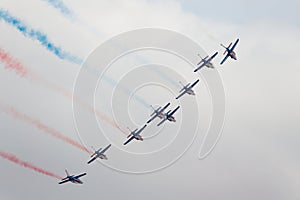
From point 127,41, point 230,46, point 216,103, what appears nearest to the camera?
point 127,41

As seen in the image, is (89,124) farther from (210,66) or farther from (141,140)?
(210,66)

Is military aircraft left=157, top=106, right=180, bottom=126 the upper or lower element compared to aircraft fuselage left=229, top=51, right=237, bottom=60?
lower

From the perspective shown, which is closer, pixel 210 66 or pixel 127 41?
pixel 127 41

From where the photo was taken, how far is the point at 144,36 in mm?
88062

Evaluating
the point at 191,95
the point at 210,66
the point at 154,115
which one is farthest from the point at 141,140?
the point at 210,66

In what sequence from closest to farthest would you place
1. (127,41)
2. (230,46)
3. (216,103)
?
(127,41)
(230,46)
(216,103)

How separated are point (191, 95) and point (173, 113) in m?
5.18

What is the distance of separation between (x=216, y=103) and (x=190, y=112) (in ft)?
18.1

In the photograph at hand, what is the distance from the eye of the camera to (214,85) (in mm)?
96688

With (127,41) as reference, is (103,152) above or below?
below

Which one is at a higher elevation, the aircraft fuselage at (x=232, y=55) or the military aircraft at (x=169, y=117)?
the aircraft fuselage at (x=232, y=55)

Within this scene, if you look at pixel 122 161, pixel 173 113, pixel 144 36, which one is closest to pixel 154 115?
pixel 173 113

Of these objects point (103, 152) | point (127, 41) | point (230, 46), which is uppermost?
point (230, 46)

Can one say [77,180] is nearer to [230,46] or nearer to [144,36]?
[144,36]
